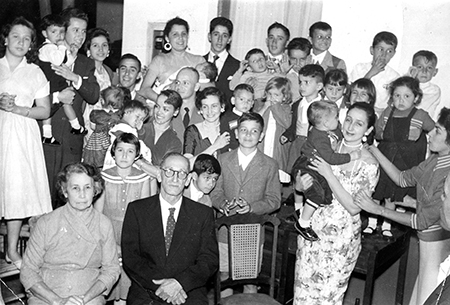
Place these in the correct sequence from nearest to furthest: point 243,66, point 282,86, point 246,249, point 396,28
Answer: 1. point 246,249
2. point 396,28
3. point 282,86
4. point 243,66

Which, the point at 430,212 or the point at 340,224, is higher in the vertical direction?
the point at 430,212

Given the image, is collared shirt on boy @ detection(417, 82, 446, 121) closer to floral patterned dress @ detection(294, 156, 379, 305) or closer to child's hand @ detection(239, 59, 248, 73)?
floral patterned dress @ detection(294, 156, 379, 305)

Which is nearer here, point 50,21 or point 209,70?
point 50,21

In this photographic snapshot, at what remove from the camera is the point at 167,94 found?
11.3 ft

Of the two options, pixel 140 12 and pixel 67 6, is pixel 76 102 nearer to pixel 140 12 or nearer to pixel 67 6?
pixel 67 6

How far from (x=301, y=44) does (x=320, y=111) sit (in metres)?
1.04

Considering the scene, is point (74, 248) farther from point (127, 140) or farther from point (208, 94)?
point (208, 94)

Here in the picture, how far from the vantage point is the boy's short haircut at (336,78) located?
3.62m

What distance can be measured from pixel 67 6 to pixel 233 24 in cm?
122

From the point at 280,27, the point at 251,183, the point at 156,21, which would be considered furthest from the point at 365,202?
the point at 156,21

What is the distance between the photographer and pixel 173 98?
3461mm

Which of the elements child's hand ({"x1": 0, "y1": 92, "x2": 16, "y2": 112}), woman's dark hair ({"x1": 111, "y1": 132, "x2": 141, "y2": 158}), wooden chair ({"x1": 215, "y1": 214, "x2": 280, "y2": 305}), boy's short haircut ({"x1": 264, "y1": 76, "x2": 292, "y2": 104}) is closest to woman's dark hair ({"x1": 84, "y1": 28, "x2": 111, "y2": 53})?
child's hand ({"x1": 0, "y1": 92, "x2": 16, "y2": 112})

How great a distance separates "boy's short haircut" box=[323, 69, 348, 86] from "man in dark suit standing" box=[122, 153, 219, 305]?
1.37 m

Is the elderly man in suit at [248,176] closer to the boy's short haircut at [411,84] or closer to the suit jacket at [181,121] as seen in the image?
the suit jacket at [181,121]
